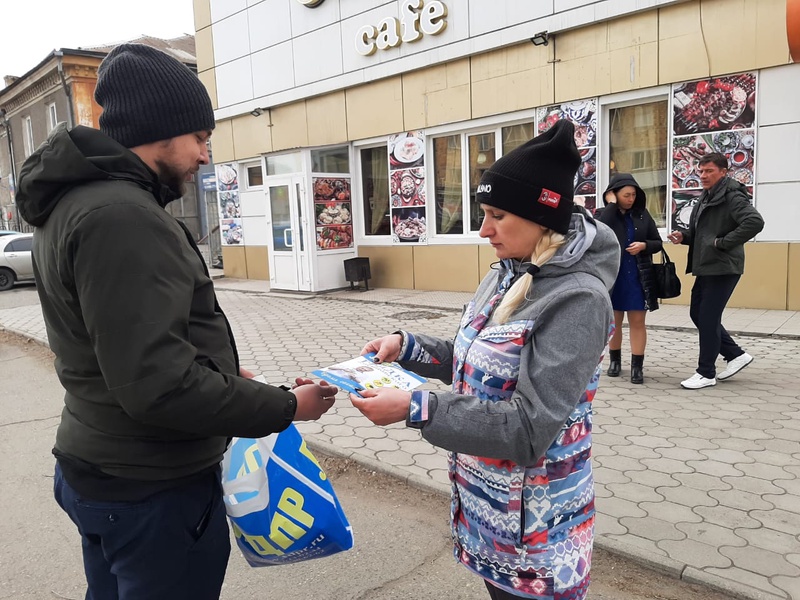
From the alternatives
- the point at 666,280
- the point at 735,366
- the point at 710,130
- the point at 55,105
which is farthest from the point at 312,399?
the point at 55,105

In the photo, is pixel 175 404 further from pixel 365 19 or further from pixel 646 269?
pixel 365 19

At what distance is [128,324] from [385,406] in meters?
0.64

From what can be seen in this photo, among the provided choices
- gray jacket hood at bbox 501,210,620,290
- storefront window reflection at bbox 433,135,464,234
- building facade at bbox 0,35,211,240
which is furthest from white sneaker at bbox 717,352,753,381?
building facade at bbox 0,35,211,240

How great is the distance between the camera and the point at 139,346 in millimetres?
1359

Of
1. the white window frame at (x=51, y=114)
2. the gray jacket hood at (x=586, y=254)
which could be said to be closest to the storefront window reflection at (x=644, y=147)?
the gray jacket hood at (x=586, y=254)

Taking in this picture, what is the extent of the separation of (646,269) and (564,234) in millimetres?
4242

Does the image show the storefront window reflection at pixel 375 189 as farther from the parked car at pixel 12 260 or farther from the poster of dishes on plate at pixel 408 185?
the parked car at pixel 12 260

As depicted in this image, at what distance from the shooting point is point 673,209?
8945 mm

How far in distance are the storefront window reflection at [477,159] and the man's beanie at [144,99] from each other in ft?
32.4

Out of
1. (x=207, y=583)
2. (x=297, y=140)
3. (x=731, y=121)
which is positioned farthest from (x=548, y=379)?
(x=297, y=140)

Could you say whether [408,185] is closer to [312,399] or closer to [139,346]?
[312,399]

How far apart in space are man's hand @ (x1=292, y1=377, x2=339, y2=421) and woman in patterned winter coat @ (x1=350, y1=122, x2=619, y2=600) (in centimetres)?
20

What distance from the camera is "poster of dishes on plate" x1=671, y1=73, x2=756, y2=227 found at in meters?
8.16

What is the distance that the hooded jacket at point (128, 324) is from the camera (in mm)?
1366
